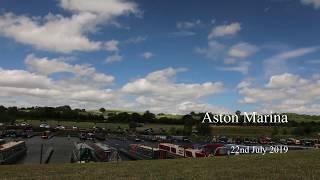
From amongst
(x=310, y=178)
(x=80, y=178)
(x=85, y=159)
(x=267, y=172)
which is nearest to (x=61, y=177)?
(x=80, y=178)

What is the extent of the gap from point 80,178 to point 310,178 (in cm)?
870

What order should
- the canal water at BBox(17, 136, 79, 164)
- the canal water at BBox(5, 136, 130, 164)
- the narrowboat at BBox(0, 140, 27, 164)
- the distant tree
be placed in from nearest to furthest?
the narrowboat at BBox(0, 140, 27, 164) → the canal water at BBox(17, 136, 79, 164) → the canal water at BBox(5, 136, 130, 164) → the distant tree

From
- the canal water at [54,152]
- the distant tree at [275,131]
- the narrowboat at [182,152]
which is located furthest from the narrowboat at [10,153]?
the distant tree at [275,131]

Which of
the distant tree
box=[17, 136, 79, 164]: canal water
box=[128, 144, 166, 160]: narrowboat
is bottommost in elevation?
box=[17, 136, 79, 164]: canal water

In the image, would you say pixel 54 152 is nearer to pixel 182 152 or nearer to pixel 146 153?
pixel 146 153

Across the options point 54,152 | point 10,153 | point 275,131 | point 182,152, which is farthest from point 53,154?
point 275,131

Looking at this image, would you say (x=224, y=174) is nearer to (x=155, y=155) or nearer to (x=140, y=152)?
(x=155, y=155)

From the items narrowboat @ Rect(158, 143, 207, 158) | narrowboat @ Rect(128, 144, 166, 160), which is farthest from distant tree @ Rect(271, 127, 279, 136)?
narrowboat @ Rect(158, 143, 207, 158)

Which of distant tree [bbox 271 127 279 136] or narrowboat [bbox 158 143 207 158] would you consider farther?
distant tree [bbox 271 127 279 136]

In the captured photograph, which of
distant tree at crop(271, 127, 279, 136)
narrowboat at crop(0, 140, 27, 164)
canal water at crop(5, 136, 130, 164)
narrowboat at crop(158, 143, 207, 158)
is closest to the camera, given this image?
narrowboat at crop(158, 143, 207, 158)

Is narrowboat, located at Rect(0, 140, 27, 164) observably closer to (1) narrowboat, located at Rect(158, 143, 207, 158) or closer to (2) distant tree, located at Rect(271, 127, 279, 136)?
(1) narrowboat, located at Rect(158, 143, 207, 158)

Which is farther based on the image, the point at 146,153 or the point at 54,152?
the point at 54,152

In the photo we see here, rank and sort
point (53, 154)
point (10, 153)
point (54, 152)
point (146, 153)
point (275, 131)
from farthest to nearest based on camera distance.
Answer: point (275, 131), point (54, 152), point (53, 154), point (146, 153), point (10, 153)

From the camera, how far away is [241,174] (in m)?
18.2
